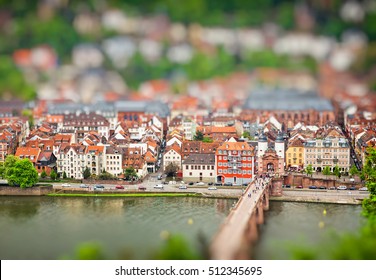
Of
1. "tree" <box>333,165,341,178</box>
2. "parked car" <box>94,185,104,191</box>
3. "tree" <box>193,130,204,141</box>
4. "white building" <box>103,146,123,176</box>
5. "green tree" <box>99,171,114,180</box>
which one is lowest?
"parked car" <box>94,185,104,191</box>

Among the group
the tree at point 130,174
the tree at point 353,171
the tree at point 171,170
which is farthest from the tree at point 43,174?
the tree at point 353,171

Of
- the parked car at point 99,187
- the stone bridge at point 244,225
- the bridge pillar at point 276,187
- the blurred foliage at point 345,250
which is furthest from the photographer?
the parked car at point 99,187

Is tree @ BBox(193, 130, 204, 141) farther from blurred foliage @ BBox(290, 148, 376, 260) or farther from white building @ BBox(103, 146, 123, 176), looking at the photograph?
blurred foliage @ BBox(290, 148, 376, 260)

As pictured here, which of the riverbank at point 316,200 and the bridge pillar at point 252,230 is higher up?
the riverbank at point 316,200

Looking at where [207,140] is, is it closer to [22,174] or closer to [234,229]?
[22,174]

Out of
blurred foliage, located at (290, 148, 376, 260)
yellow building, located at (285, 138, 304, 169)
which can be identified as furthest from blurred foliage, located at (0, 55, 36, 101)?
yellow building, located at (285, 138, 304, 169)

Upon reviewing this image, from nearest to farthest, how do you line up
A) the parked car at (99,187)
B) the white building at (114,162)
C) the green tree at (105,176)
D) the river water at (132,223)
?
the river water at (132,223) → the parked car at (99,187) → the green tree at (105,176) → the white building at (114,162)

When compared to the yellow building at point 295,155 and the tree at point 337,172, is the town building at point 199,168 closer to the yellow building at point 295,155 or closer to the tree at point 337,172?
the yellow building at point 295,155

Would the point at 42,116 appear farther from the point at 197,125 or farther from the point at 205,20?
the point at 205,20

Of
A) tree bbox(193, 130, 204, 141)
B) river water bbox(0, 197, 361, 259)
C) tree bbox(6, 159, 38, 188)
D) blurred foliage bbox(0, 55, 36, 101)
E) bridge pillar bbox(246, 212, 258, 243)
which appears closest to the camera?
blurred foliage bbox(0, 55, 36, 101)
